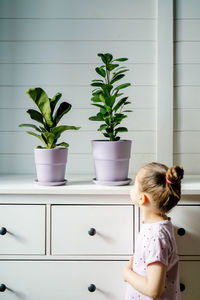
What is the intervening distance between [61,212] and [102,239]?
0.70 ft

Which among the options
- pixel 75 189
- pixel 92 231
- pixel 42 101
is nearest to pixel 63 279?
pixel 92 231

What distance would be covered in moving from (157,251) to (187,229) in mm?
386

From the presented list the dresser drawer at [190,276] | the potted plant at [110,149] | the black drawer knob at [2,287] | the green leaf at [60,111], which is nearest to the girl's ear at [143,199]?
the potted plant at [110,149]

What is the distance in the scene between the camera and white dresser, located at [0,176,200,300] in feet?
Result: 4.92

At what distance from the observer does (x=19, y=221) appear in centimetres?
151

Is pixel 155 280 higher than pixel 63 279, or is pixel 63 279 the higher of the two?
pixel 155 280

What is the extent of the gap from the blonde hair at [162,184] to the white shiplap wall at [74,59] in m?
0.76

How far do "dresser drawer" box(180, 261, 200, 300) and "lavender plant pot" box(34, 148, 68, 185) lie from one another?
2.20 ft

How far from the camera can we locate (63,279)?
151cm

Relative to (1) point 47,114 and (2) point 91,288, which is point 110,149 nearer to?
(1) point 47,114

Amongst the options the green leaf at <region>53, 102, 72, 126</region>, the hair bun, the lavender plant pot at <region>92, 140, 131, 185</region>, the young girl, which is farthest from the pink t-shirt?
the green leaf at <region>53, 102, 72, 126</region>

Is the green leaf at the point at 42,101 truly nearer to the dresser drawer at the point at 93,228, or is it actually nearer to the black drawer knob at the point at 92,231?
the dresser drawer at the point at 93,228

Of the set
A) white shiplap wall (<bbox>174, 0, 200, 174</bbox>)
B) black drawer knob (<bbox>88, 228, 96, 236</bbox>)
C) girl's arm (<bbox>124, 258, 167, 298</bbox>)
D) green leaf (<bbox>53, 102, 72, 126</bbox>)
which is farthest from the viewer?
white shiplap wall (<bbox>174, 0, 200, 174</bbox>)

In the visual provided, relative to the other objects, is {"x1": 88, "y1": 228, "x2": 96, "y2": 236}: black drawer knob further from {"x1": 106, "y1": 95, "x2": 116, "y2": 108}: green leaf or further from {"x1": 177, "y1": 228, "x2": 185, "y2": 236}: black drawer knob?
{"x1": 106, "y1": 95, "x2": 116, "y2": 108}: green leaf
